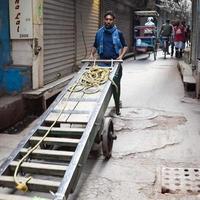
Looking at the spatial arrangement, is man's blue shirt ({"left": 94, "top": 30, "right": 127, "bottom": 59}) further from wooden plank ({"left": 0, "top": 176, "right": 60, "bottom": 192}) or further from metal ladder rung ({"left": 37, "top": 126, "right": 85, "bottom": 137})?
wooden plank ({"left": 0, "top": 176, "right": 60, "bottom": 192})

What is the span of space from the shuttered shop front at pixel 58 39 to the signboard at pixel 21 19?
1.23 metres

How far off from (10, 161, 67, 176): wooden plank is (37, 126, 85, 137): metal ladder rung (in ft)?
2.41

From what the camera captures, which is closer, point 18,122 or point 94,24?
point 18,122

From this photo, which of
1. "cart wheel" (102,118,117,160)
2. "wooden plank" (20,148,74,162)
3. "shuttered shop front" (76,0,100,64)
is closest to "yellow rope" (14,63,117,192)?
"cart wheel" (102,118,117,160)

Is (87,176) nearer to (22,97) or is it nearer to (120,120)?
(120,120)

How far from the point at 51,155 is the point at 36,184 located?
24.2 inches

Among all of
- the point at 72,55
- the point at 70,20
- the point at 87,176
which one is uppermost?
the point at 70,20

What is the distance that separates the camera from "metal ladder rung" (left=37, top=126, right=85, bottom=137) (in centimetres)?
506

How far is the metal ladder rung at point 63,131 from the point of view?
16.6ft

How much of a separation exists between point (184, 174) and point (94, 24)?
1093 centimetres

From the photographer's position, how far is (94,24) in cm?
1520

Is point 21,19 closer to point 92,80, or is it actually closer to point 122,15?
point 92,80

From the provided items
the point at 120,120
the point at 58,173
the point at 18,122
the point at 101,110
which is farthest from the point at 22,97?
the point at 58,173

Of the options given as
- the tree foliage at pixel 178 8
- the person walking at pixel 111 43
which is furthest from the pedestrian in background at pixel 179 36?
the tree foliage at pixel 178 8
